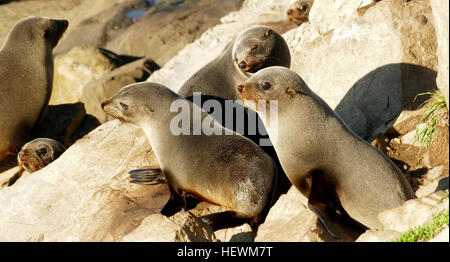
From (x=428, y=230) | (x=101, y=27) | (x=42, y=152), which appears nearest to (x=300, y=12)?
(x=42, y=152)

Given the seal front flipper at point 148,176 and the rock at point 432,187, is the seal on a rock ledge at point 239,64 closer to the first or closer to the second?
the seal front flipper at point 148,176

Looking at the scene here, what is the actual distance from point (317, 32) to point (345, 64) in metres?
1.84

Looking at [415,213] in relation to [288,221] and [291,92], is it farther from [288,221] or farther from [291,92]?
[291,92]

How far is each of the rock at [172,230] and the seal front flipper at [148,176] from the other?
1675 mm

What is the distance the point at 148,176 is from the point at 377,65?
10.3 feet

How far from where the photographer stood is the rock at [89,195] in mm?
5629

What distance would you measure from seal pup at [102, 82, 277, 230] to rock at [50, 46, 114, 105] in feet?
26.1

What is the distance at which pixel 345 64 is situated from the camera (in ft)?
25.9

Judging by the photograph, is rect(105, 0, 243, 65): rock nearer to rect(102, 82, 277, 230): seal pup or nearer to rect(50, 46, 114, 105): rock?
rect(50, 46, 114, 105): rock

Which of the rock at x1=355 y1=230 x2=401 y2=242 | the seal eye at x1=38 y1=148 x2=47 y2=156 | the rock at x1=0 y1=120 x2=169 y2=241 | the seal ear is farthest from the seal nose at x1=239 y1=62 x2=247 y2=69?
the rock at x1=355 y1=230 x2=401 y2=242

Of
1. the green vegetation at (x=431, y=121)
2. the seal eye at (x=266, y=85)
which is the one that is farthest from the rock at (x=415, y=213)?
the seal eye at (x=266, y=85)

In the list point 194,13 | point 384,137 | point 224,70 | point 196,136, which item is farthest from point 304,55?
point 194,13

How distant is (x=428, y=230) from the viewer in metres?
4.01
